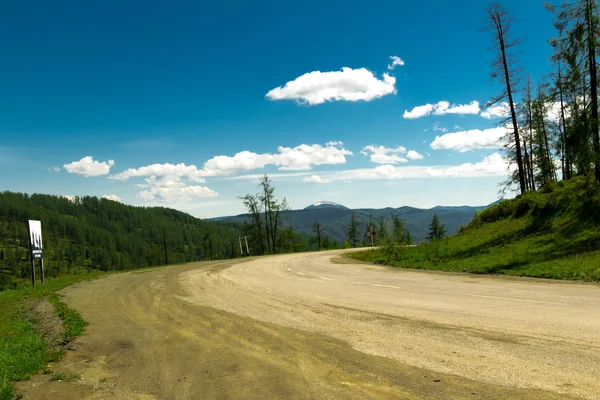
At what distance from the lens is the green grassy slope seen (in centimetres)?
1675

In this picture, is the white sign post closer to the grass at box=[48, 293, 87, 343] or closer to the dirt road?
the grass at box=[48, 293, 87, 343]

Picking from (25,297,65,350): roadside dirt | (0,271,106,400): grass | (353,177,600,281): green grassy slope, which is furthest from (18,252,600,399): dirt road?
(353,177,600,281): green grassy slope

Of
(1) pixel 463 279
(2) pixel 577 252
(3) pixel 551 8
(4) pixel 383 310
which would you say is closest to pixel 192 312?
(4) pixel 383 310

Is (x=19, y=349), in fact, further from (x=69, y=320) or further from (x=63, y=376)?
(x=69, y=320)

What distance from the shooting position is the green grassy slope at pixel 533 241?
16.7 m

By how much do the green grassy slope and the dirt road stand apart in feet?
13.6

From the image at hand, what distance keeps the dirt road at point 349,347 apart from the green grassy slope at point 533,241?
4137 mm

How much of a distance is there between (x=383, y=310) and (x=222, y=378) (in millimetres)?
5472

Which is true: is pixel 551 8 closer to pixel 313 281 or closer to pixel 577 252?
pixel 577 252

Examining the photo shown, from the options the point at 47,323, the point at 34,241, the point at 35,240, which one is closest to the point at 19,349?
the point at 47,323

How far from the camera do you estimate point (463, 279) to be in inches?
639

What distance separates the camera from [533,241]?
22000mm

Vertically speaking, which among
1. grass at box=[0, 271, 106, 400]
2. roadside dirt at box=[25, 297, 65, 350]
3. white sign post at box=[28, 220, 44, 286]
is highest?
white sign post at box=[28, 220, 44, 286]

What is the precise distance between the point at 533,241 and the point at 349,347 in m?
19.0
